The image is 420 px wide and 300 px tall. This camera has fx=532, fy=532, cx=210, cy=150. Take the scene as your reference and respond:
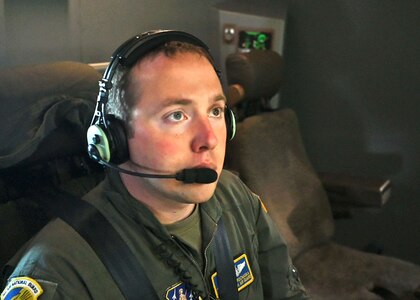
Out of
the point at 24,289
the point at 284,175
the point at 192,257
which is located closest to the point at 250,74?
the point at 284,175

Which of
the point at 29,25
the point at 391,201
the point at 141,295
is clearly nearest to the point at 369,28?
the point at 391,201

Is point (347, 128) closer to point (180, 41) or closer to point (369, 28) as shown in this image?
point (369, 28)

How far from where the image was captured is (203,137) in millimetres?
933

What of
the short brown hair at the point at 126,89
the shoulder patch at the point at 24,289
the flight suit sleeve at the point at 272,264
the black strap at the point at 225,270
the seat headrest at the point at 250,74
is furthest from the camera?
the seat headrest at the point at 250,74

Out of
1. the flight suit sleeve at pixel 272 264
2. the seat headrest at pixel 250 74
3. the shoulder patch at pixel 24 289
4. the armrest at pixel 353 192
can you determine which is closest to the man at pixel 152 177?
the shoulder patch at pixel 24 289

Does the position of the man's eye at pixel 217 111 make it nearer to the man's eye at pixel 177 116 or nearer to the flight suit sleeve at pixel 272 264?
the man's eye at pixel 177 116

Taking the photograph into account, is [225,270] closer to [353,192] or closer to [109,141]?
[109,141]

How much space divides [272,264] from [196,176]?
420 mm

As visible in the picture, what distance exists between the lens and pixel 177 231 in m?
1.03

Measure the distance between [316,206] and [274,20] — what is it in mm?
835

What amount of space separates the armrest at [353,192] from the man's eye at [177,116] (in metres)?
1.25

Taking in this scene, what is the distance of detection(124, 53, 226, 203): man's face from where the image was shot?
930 mm

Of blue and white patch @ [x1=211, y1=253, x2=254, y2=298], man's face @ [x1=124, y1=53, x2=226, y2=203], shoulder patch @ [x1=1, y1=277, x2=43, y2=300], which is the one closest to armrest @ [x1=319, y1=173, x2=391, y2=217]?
blue and white patch @ [x1=211, y1=253, x2=254, y2=298]

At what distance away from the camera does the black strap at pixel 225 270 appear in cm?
110
